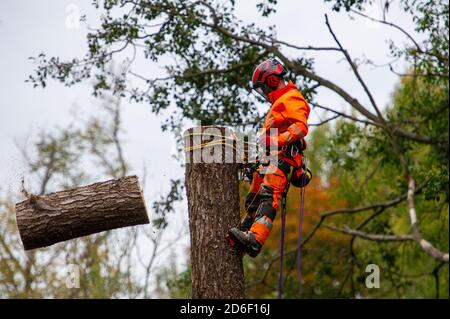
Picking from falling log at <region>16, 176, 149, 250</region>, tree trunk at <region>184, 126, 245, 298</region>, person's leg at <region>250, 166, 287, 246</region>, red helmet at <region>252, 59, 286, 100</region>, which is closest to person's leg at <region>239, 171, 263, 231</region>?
person's leg at <region>250, 166, 287, 246</region>

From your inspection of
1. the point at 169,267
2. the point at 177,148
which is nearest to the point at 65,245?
the point at 169,267

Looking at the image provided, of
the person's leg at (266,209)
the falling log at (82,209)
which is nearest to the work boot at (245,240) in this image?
the person's leg at (266,209)

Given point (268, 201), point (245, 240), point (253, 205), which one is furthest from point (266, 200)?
point (245, 240)

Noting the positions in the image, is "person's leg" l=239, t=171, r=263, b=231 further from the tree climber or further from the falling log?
the falling log

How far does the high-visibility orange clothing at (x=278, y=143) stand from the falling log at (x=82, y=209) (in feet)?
3.30

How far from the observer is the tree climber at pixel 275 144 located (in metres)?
7.67

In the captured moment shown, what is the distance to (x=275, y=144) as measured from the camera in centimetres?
776

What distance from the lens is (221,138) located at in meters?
7.39

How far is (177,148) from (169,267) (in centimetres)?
887

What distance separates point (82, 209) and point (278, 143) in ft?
5.72

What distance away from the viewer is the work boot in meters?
7.14

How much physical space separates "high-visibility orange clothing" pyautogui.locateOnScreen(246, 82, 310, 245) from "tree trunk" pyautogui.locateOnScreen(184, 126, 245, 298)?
36cm

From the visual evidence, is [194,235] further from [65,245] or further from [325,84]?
[65,245]

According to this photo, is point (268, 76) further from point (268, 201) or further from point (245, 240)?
point (245, 240)
